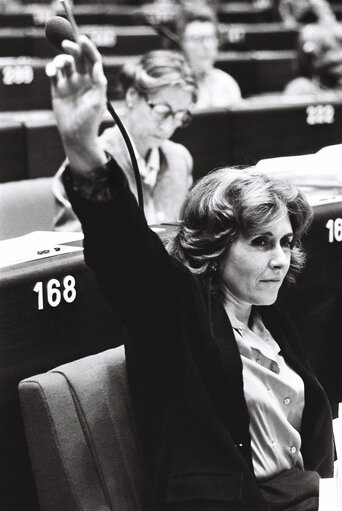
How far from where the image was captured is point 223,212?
155cm

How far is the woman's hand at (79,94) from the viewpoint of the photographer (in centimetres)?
106

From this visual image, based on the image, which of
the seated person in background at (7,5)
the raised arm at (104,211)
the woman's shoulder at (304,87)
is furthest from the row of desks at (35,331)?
the seated person in background at (7,5)

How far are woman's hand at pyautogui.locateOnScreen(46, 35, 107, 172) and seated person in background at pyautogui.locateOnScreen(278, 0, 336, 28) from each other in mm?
6535

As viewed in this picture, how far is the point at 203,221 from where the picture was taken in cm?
158

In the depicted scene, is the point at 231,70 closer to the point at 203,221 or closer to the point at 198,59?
the point at 198,59

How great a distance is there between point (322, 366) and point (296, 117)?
2.40 metres

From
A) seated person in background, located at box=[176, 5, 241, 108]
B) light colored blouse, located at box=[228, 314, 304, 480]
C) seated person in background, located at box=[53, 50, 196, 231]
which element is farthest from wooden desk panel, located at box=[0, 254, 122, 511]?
seated person in background, located at box=[176, 5, 241, 108]

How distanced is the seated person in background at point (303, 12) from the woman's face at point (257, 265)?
6087 millimetres

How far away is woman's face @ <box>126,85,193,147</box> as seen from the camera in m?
2.83

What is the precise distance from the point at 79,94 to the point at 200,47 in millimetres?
4142

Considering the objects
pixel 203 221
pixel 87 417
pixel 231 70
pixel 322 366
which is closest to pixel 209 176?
pixel 203 221

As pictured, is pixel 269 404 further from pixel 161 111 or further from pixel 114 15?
pixel 114 15

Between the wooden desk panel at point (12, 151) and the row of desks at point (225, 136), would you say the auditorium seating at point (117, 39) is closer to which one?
the row of desks at point (225, 136)

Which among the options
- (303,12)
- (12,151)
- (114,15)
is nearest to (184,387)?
(12,151)
